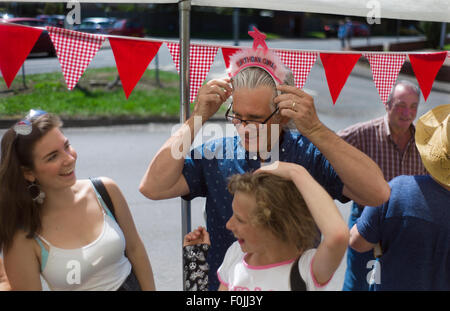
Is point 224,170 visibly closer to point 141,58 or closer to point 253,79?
point 253,79

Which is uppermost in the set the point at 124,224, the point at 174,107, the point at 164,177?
the point at 164,177

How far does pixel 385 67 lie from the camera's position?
8.66 feet

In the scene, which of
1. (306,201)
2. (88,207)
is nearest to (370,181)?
(306,201)

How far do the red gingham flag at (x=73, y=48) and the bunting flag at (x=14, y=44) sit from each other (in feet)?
0.31

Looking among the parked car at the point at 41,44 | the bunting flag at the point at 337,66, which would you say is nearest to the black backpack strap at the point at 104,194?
the bunting flag at the point at 337,66

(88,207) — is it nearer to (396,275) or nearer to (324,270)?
(324,270)

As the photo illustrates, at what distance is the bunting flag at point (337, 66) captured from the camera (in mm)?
2564

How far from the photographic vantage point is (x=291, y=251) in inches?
61.2

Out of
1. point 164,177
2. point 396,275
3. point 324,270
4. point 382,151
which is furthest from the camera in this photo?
point 382,151

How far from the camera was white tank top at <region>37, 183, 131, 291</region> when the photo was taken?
186cm

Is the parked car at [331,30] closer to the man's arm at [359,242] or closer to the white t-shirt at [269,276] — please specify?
the man's arm at [359,242]

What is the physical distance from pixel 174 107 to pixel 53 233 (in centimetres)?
899

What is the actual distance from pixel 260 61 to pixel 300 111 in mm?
328

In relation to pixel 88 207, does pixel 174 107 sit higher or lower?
lower
